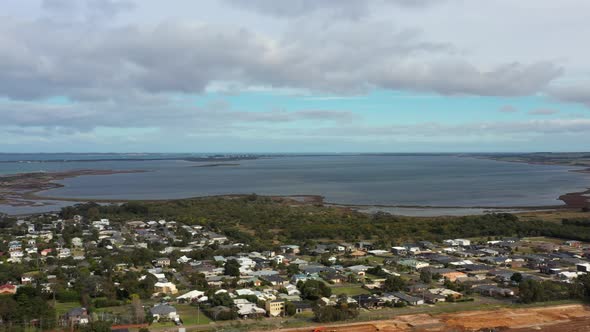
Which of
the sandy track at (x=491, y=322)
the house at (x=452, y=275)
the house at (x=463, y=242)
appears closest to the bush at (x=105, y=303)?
the sandy track at (x=491, y=322)

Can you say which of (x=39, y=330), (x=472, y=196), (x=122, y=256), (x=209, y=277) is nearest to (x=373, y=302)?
(x=209, y=277)

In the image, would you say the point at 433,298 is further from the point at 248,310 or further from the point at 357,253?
the point at 357,253

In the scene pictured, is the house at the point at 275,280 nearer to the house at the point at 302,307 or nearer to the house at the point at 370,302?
the house at the point at 302,307

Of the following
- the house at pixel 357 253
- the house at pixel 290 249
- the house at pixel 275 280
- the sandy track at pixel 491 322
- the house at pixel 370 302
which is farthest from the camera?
the house at pixel 290 249

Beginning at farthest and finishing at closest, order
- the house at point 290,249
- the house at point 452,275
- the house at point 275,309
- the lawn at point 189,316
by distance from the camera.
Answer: the house at point 290,249 < the house at point 452,275 < the house at point 275,309 < the lawn at point 189,316

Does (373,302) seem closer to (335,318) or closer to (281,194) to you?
(335,318)

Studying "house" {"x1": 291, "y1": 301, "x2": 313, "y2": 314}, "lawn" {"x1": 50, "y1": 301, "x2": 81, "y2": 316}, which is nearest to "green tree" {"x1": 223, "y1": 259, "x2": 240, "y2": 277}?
"house" {"x1": 291, "y1": 301, "x2": 313, "y2": 314}
